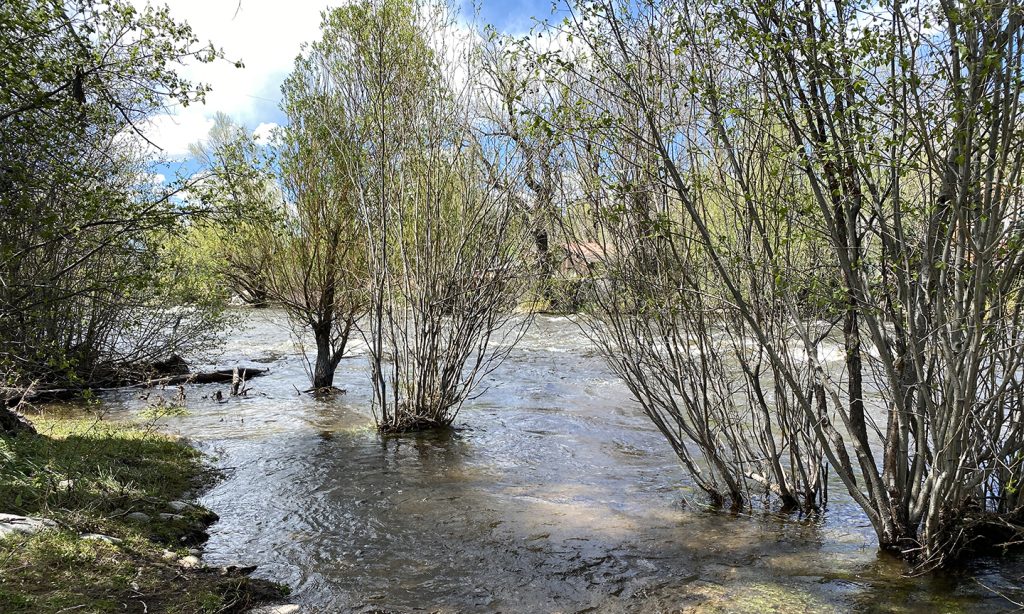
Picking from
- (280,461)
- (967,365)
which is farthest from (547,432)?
(967,365)

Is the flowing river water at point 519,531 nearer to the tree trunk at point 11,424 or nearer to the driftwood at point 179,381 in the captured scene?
the driftwood at point 179,381

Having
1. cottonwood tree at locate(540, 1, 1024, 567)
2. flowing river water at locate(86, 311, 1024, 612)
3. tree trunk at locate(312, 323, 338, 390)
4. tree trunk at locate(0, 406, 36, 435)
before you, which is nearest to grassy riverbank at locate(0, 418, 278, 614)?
tree trunk at locate(0, 406, 36, 435)

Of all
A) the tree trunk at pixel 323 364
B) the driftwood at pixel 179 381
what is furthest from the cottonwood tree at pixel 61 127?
the tree trunk at pixel 323 364

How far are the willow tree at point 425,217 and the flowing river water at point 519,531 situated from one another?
0.92 meters

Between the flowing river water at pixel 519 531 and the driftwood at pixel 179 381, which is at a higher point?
the driftwood at pixel 179 381

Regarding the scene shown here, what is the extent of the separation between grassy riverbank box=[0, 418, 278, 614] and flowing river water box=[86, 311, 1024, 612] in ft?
1.22

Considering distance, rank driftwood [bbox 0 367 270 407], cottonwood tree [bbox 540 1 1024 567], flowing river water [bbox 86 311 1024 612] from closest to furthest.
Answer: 1. cottonwood tree [bbox 540 1 1024 567]
2. flowing river water [bbox 86 311 1024 612]
3. driftwood [bbox 0 367 270 407]

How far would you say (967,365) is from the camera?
3.82 meters

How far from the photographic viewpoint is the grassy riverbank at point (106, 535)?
11.7 ft

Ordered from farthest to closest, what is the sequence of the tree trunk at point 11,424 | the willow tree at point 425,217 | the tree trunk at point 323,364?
the tree trunk at point 323,364, the willow tree at point 425,217, the tree trunk at point 11,424

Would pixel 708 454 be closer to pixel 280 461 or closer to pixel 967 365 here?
pixel 967 365

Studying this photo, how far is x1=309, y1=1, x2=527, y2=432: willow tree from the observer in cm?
842

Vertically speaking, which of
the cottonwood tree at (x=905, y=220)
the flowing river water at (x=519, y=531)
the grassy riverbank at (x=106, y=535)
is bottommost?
the flowing river water at (x=519, y=531)

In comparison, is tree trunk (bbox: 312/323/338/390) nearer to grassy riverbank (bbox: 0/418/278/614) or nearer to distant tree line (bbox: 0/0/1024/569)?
distant tree line (bbox: 0/0/1024/569)
